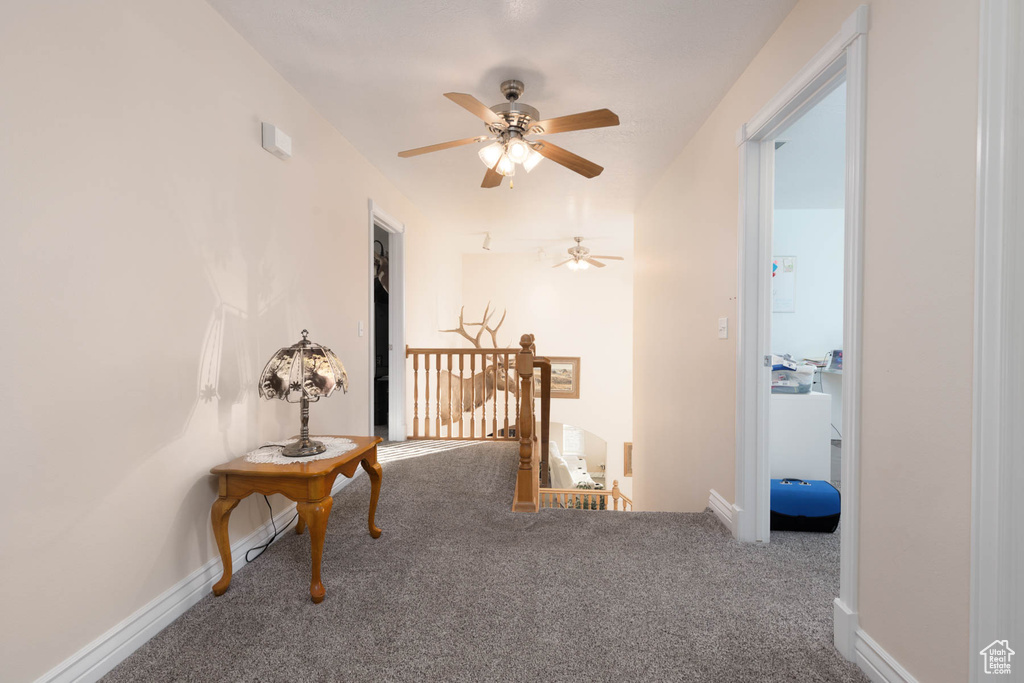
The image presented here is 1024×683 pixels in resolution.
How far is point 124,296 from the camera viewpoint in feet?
4.83

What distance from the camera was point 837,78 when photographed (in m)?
1.63

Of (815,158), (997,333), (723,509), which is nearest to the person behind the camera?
(997,333)

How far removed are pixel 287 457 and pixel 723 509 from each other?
7.07ft

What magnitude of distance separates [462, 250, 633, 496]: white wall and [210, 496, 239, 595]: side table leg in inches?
225

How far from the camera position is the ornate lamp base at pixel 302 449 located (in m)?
1.90

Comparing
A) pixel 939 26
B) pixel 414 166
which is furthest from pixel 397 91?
pixel 939 26

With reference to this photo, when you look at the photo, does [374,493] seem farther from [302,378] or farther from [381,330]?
[381,330]

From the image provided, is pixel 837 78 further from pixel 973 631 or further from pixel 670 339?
pixel 670 339

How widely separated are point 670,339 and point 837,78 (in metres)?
2.11

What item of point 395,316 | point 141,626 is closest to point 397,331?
point 395,316

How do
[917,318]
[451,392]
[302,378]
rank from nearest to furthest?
[917,318] → [302,378] → [451,392]

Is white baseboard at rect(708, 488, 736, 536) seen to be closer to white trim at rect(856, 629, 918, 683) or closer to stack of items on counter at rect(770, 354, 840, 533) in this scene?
stack of items on counter at rect(770, 354, 840, 533)

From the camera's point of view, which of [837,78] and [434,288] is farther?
[434,288]

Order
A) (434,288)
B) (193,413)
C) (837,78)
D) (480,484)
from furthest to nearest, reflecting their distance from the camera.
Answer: (434,288)
(480,484)
(193,413)
(837,78)
